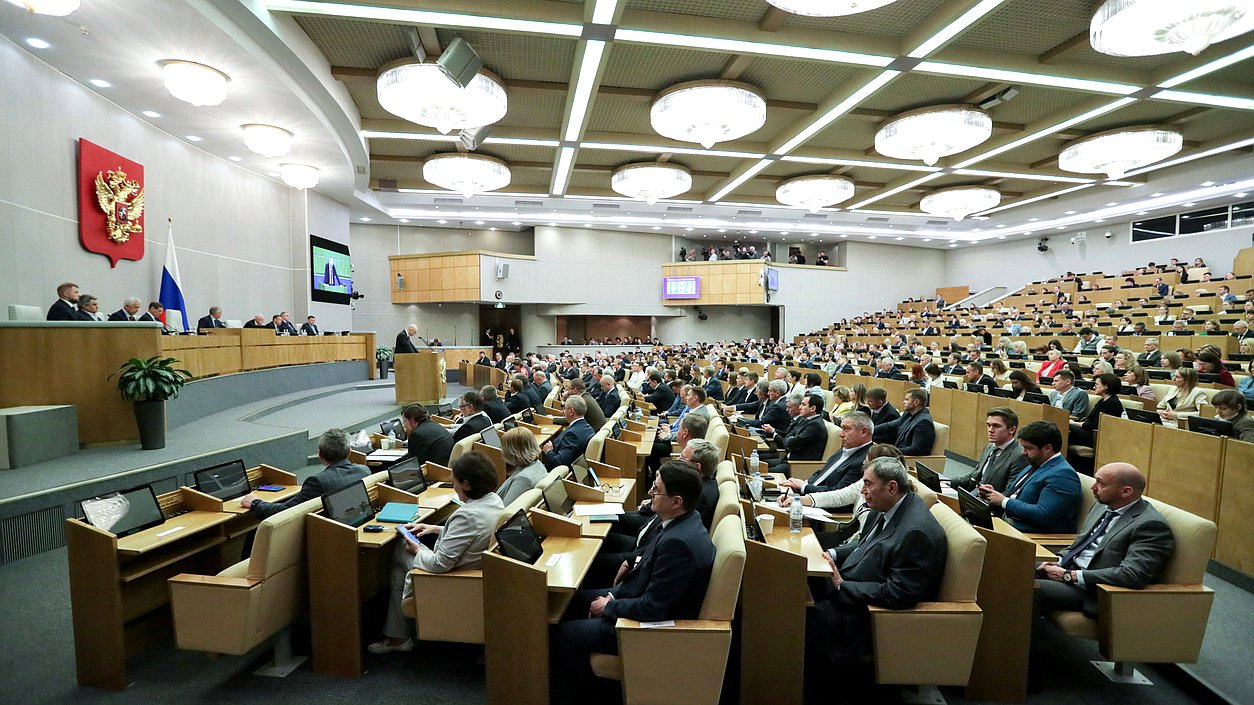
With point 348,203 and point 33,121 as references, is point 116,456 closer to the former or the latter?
point 33,121

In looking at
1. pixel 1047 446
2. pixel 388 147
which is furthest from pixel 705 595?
pixel 388 147

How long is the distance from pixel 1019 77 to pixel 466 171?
864 cm

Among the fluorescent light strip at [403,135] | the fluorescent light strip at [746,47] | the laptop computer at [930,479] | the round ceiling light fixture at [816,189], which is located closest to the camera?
the laptop computer at [930,479]

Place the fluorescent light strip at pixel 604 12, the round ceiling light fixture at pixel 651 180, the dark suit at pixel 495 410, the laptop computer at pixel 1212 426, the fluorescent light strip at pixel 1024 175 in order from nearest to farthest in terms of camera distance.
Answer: the laptop computer at pixel 1212 426 < the fluorescent light strip at pixel 604 12 < the dark suit at pixel 495 410 < the round ceiling light fixture at pixel 651 180 < the fluorescent light strip at pixel 1024 175

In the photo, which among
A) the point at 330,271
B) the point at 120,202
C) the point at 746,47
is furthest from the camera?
the point at 330,271

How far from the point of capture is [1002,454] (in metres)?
3.90

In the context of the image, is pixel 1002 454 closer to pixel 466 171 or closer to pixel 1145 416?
pixel 1145 416

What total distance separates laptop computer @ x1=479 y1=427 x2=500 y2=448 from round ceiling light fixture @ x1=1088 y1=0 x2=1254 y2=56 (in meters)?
6.88

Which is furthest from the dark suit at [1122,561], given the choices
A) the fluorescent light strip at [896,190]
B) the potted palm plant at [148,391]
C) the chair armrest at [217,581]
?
the fluorescent light strip at [896,190]

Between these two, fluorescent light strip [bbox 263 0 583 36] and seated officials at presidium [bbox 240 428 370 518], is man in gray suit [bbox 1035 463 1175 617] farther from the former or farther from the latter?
fluorescent light strip [bbox 263 0 583 36]

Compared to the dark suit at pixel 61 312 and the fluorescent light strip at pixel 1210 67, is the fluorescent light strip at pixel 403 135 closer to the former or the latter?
the dark suit at pixel 61 312

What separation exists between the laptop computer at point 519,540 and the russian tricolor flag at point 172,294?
9.17m

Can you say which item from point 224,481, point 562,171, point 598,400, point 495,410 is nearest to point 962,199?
point 562,171

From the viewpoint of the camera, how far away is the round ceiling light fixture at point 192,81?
21.7 feet
